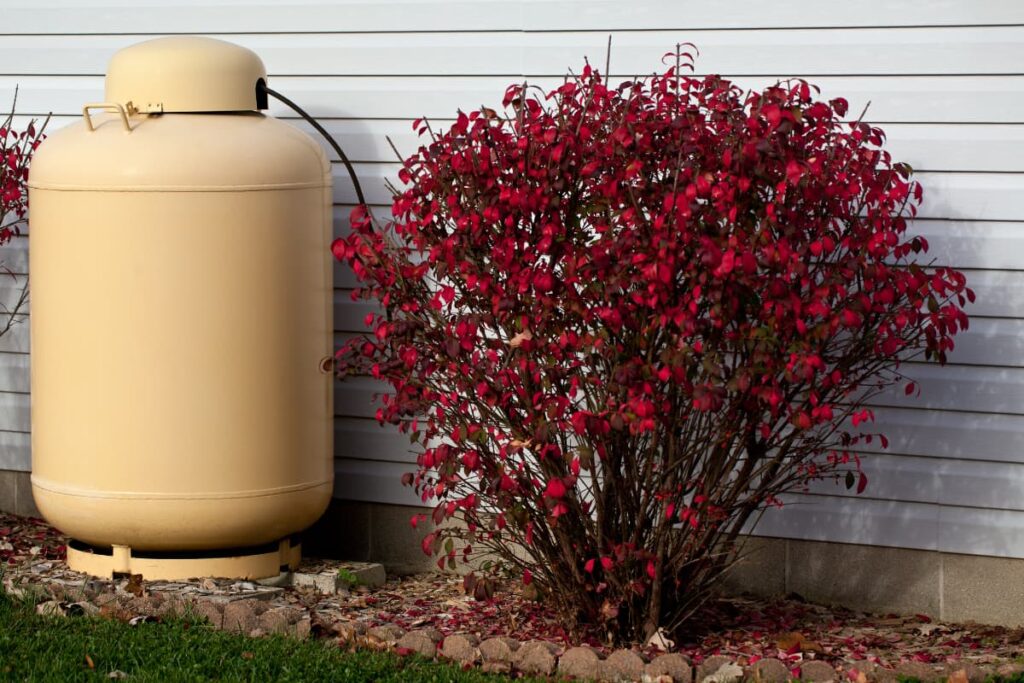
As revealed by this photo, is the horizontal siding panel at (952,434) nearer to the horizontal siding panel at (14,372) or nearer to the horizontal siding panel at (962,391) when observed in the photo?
the horizontal siding panel at (962,391)

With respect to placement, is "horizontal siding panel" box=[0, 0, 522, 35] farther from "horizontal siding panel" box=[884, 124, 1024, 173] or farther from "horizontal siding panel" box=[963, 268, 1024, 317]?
"horizontal siding panel" box=[963, 268, 1024, 317]

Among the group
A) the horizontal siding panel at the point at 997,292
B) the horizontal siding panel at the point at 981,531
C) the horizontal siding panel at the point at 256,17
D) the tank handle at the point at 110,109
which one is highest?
the horizontal siding panel at the point at 256,17

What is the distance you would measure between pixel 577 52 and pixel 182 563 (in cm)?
240

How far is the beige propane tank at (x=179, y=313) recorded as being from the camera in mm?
5312

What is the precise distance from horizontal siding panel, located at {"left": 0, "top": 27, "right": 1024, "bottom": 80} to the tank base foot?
194cm

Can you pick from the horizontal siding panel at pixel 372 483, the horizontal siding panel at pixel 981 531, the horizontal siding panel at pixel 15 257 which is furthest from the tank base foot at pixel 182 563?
the horizontal siding panel at pixel 981 531

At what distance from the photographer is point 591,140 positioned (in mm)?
4602

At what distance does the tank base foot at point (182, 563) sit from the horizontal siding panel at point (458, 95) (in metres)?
1.77

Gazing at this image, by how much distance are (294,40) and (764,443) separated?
2633mm

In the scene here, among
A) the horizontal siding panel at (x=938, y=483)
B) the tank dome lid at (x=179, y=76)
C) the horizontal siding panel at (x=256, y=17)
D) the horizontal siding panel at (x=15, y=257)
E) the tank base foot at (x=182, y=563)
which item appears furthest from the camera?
the horizontal siding panel at (x=15, y=257)

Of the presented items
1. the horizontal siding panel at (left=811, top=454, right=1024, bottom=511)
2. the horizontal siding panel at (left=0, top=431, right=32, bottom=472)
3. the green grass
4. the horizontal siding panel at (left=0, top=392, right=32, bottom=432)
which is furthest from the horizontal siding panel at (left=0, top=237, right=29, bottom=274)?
the horizontal siding panel at (left=811, top=454, right=1024, bottom=511)

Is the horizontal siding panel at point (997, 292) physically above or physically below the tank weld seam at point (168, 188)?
below

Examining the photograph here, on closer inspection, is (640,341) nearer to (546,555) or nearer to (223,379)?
(546,555)

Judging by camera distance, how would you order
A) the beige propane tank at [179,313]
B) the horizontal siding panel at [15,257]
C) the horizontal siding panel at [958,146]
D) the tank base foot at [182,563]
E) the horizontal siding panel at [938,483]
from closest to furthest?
1. the horizontal siding panel at [958,146]
2. the horizontal siding panel at [938,483]
3. the beige propane tank at [179,313]
4. the tank base foot at [182,563]
5. the horizontal siding panel at [15,257]
